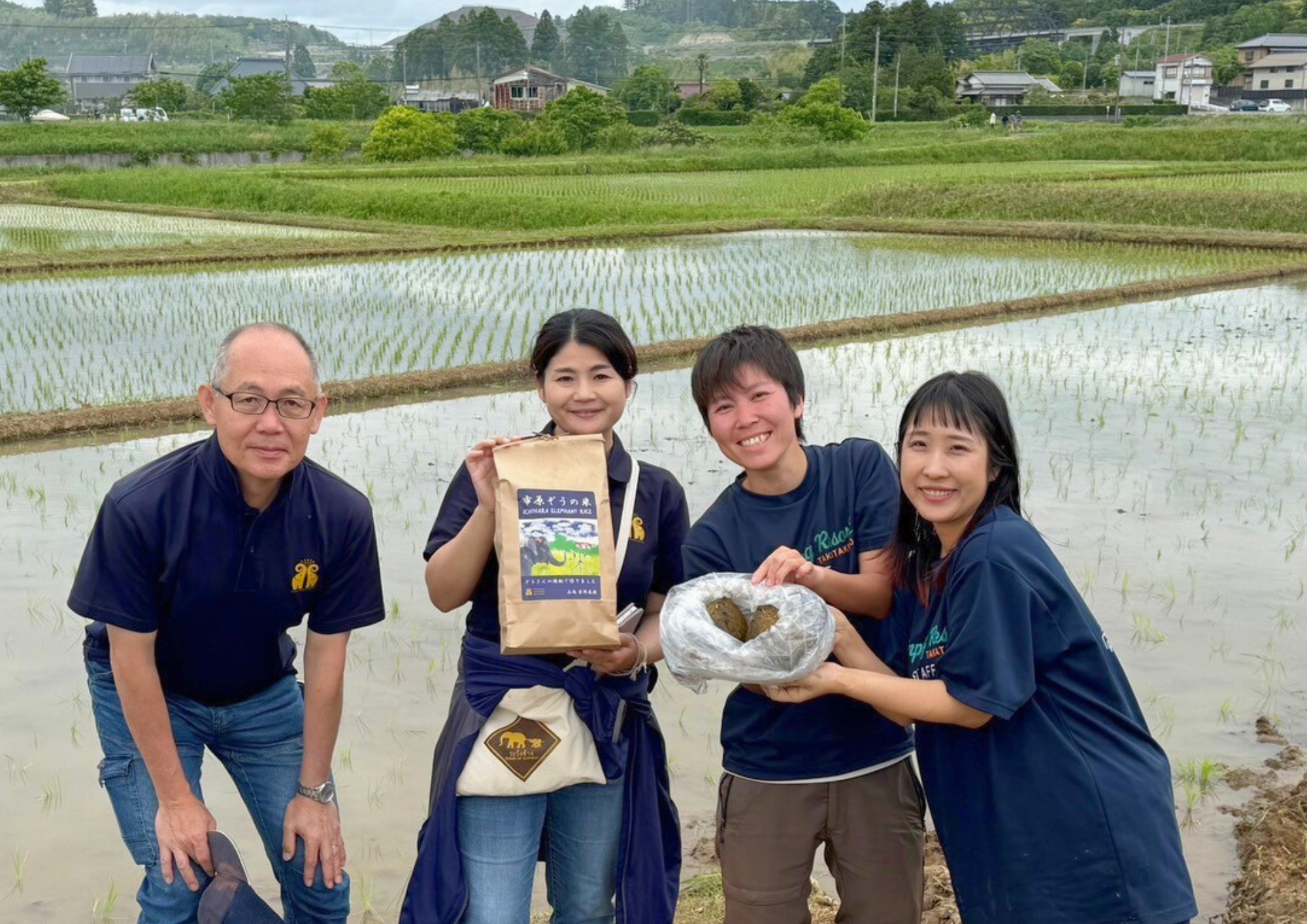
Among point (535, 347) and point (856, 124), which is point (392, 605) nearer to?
point (535, 347)

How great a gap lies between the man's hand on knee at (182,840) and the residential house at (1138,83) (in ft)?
247

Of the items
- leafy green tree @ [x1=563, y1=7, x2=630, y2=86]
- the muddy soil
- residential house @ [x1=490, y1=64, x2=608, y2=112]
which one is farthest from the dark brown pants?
leafy green tree @ [x1=563, y1=7, x2=630, y2=86]

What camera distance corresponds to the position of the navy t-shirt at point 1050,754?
73.8 inches

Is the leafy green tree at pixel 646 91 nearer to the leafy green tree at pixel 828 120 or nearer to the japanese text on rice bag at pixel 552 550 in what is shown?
the leafy green tree at pixel 828 120

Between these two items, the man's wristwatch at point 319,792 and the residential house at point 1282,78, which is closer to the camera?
the man's wristwatch at point 319,792

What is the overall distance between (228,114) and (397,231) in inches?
1531

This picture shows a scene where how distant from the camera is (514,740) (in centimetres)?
229

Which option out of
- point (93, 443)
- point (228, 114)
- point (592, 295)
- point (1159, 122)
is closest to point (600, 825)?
point (93, 443)

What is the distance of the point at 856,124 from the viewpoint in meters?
39.2

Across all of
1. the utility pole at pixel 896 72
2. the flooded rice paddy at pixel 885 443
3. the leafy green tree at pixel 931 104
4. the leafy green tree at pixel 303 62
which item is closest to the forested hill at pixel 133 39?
the leafy green tree at pixel 303 62

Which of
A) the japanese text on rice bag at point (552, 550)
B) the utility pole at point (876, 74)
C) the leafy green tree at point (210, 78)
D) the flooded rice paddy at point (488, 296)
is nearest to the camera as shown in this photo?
the japanese text on rice bag at point (552, 550)

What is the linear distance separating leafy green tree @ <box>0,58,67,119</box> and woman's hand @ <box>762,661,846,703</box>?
50.7m

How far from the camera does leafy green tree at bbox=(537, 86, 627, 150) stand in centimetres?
3584

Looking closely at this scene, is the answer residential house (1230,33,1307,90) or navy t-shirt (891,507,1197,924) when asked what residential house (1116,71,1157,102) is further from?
navy t-shirt (891,507,1197,924)
